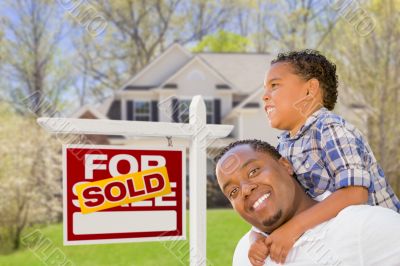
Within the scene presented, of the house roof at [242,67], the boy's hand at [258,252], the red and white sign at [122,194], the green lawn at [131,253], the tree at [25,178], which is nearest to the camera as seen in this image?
the boy's hand at [258,252]

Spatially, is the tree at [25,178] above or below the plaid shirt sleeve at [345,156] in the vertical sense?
above

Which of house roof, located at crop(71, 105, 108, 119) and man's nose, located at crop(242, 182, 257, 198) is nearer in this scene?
man's nose, located at crop(242, 182, 257, 198)

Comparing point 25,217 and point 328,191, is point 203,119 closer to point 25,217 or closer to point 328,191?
point 328,191

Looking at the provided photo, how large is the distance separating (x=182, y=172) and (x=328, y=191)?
1617 millimetres


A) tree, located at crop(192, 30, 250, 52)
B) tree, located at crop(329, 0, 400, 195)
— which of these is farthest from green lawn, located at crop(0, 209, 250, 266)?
tree, located at crop(192, 30, 250, 52)

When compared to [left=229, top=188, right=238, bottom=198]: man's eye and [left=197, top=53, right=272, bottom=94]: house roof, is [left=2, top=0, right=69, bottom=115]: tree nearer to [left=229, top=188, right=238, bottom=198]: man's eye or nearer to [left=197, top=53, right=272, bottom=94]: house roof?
[left=197, top=53, right=272, bottom=94]: house roof

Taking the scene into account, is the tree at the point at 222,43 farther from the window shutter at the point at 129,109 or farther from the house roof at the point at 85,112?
the house roof at the point at 85,112

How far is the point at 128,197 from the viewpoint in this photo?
11.8 ft

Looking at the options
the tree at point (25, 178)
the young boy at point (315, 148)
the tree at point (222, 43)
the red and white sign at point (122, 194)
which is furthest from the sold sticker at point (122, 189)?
the tree at point (222, 43)

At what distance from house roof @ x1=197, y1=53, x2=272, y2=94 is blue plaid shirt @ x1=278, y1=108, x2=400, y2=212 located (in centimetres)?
2046

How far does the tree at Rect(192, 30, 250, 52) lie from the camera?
27109 millimetres

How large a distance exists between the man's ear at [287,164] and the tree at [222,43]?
25.1 m

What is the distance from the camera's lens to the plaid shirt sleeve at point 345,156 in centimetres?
214

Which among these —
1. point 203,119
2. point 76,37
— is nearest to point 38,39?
point 76,37
